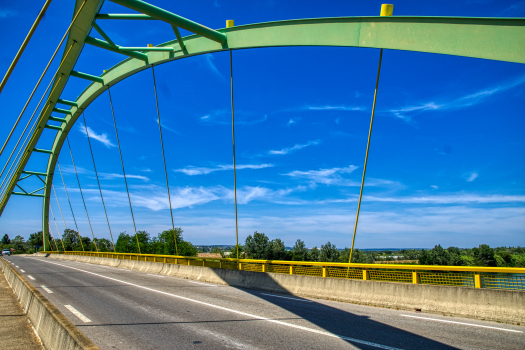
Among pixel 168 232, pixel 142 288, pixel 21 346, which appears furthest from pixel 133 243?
pixel 21 346

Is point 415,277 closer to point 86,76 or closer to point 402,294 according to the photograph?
point 402,294

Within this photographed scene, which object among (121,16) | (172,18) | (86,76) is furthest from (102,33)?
(86,76)

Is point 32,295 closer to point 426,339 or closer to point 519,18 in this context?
point 426,339

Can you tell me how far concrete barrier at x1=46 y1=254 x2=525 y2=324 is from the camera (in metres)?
6.38

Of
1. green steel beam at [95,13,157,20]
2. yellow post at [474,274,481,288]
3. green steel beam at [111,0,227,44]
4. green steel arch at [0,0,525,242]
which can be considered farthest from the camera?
green steel beam at [95,13,157,20]

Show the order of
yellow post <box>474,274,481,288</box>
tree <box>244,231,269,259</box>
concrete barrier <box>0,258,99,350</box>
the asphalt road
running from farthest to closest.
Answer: tree <box>244,231,269,259</box>
yellow post <box>474,274,481,288</box>
the asphalt road
concrete barrier <box>0,258,99,350</box>

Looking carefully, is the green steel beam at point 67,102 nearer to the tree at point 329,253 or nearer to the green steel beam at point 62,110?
the green steel beam at point 62,110

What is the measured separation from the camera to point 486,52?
628 centimetres

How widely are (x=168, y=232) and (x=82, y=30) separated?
11407 centimetres

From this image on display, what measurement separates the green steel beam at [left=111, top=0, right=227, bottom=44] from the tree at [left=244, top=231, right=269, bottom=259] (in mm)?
93448

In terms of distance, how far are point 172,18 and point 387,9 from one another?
6.57m

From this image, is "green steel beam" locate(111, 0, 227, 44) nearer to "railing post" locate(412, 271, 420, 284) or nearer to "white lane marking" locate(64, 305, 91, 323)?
"white lane marking" locate(64, 305, 91, 323)

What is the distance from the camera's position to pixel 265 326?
6039 mm

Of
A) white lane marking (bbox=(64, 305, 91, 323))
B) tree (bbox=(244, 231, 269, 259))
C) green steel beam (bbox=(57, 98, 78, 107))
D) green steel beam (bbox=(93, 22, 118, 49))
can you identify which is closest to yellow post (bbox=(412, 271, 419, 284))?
white lane marking (bbox=(64, 305, 91, 323))
